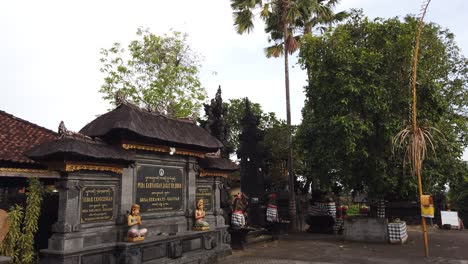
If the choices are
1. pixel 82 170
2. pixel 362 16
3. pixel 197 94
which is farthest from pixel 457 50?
pixel 82 170

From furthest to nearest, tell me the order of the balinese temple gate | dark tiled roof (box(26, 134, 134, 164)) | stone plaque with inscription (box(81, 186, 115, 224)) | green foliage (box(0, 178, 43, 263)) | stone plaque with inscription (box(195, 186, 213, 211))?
stone plaque with inscription (box(195, 186, 213, 211)) < green foliage (box(0, 178, 43, 263)) < stone plaque with inscription (box(81, 186, 115, 224)) < the balinese temple gate < dark tiled roof (box(26, 134, 134, 164))

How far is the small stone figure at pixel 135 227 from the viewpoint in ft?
29.3

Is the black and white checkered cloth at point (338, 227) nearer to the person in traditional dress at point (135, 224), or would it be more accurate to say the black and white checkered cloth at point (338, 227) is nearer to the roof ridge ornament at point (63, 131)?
the person in traditional dress at point (135, 224)

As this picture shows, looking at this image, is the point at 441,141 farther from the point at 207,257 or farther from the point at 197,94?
the point at 197,94

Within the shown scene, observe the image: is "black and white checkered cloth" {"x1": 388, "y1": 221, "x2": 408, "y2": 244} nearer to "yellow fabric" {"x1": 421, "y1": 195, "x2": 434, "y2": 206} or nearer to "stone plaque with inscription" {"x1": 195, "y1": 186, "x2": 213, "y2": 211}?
"yellow fabric" {"x1": 421, "y1": 195, "x2": 434, "y2": 206}

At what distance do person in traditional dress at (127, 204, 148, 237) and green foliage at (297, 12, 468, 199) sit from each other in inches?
337

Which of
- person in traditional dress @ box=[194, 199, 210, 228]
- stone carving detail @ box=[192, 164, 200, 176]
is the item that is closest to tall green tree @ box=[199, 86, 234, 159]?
stone carving detail @ box=[192, 164, 200, 176]

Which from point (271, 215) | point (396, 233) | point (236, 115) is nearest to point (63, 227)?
point (271, 215)

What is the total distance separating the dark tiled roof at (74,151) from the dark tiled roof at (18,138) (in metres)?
4.52

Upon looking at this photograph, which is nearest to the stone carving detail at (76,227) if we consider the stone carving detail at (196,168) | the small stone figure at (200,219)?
the small stone figure at (200,219)

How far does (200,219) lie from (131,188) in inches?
113

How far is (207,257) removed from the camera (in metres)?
11.3

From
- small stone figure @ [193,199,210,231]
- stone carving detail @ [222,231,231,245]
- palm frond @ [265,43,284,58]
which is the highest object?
palm frond @ [265,43,284,58]

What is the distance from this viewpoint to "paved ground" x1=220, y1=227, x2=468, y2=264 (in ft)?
37.9
